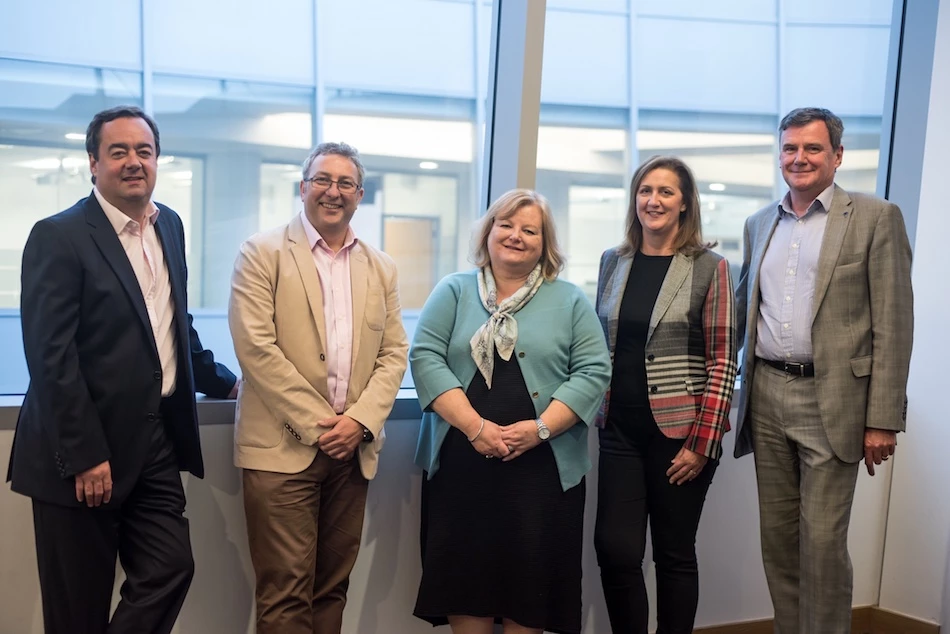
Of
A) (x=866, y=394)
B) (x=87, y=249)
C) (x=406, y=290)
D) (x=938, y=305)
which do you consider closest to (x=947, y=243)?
(x=938, y=305)

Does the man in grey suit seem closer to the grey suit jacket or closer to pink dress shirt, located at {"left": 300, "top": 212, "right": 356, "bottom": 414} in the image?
the grey suit jacket

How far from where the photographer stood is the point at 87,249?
2.21 metres

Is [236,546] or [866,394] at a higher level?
[866,394]

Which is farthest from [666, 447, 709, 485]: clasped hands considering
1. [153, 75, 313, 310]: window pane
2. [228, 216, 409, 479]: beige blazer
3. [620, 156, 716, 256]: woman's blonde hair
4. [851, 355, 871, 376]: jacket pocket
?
[153, 75, 313, 310]: window pane

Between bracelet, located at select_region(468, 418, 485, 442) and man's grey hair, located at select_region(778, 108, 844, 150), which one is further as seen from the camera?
man's grey hair, located at select_region(778, 108, 844, 150)

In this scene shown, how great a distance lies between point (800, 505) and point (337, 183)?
1.79 meters

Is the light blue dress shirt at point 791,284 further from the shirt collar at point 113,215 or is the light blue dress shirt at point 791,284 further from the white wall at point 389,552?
the shirt collar at point 113,215

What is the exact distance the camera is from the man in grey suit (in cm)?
271

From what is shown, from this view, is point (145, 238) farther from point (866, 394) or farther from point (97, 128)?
point (866, 394)

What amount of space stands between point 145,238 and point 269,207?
95 centimetres

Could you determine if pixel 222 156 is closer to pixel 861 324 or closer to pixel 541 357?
pixel 541 357

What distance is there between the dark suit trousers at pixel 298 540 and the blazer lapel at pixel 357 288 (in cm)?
35

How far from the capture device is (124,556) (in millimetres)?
2373

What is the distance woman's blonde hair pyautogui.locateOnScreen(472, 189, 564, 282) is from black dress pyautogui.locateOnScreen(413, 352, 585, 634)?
0.35 metres
